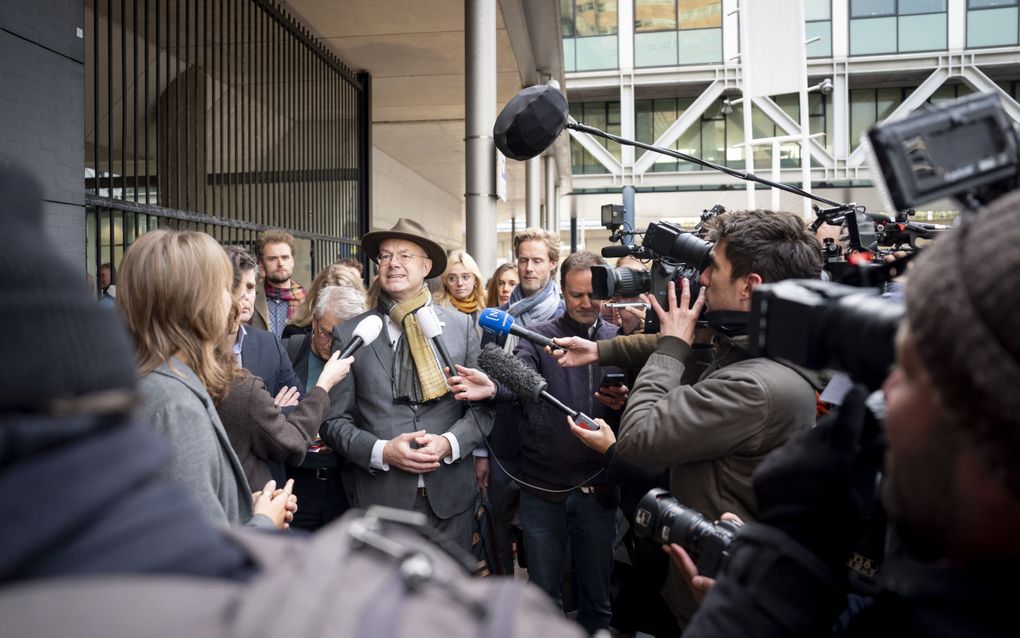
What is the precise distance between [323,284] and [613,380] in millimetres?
2235

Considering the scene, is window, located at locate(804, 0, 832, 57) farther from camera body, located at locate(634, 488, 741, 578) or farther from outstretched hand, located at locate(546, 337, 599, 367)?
camera body, located at locate(634, 488, 741, 578)

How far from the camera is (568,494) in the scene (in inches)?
148

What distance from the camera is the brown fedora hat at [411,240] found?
12.2 feet

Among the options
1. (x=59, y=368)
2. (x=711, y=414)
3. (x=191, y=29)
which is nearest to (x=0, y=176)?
(x=59, y=368)

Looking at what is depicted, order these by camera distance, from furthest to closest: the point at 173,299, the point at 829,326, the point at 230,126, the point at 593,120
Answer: the point at 593,120 → the point at 230,126 → the point at 173,299 → the point at 829,326

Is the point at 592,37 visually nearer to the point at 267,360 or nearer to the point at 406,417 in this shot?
the point at 267,360

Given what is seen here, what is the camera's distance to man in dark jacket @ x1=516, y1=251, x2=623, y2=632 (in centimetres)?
369

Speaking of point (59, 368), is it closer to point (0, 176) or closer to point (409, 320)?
point (0, 176)

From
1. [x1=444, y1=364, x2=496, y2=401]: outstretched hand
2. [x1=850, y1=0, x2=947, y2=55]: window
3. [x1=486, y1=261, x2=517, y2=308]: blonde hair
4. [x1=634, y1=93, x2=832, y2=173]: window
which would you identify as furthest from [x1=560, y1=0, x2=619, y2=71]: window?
[x1=444, y1=364, x2=496, y2=401]: outstretched hand

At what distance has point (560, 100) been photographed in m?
2.98

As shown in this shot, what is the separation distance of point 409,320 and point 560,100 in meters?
1.24

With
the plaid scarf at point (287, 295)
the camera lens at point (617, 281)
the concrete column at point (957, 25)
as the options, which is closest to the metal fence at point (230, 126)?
the plaid scarf at point (287, 295)

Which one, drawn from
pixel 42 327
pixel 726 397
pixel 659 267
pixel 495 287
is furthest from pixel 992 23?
pixel 42 327

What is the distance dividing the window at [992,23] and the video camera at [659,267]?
23897 millimetres
